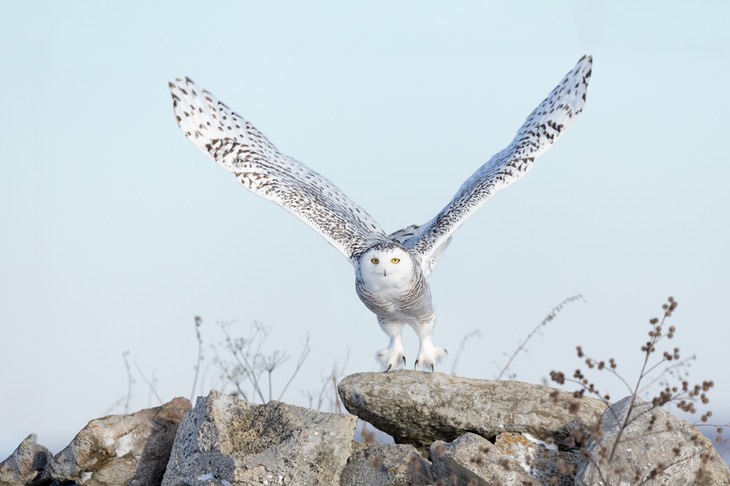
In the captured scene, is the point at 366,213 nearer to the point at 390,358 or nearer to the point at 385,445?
the point at 390,358

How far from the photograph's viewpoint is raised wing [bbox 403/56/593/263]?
30.7 ft

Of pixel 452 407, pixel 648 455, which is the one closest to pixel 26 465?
pixel 452 407

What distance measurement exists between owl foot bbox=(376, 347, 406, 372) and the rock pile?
136cm

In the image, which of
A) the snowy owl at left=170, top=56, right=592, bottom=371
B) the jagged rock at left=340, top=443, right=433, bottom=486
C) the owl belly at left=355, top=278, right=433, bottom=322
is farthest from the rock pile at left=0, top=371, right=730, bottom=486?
the snowy owl at left=170, top=56, right=592, bottom=371

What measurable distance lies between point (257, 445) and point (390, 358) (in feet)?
9.29

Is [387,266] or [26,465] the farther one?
[387,266]

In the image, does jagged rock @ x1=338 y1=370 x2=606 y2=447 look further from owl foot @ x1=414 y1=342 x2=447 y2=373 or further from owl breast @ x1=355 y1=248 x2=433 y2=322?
owl foot @ x1=414 y1=342 x2=447 y2=373

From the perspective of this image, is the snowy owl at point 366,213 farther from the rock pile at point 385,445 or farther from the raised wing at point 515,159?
the rock pile at point 385,445

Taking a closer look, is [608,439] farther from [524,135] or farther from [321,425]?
[524,135]

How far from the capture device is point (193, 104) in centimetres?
993

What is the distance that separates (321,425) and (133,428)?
5.85 feet

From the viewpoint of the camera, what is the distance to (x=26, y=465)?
7.83 meters

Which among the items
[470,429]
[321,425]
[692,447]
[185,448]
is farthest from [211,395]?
[692,447]

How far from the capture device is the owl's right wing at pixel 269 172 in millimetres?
9352
